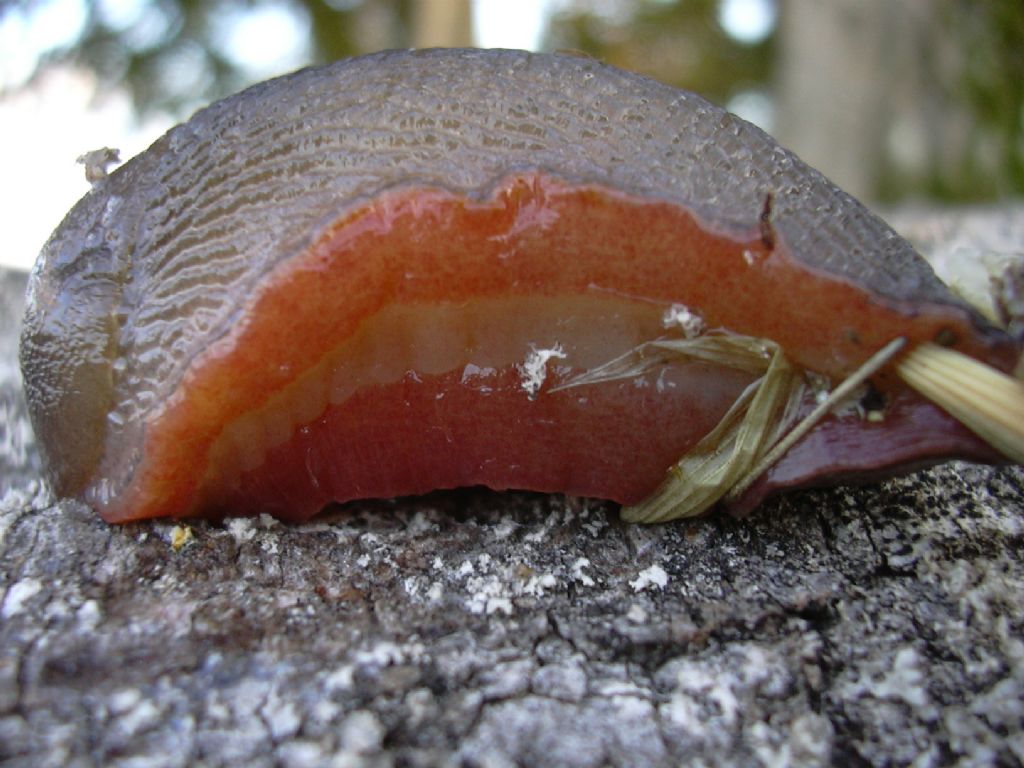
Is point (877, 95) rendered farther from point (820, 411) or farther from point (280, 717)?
point (280, 717)

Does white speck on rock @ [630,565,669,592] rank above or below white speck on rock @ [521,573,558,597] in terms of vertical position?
below

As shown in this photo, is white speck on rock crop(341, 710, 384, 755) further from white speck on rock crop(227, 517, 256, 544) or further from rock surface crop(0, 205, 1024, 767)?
white speck on rock crop(227, 517, 256, 544)

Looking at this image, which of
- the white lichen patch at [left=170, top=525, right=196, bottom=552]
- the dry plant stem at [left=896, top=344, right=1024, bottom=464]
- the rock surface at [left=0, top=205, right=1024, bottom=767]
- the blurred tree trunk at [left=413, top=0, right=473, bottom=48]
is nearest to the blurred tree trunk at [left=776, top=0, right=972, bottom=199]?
the blurred tree trunk at [left=413, top=0, right=473, bottom=48]

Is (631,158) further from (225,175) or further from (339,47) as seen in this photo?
(339,47)

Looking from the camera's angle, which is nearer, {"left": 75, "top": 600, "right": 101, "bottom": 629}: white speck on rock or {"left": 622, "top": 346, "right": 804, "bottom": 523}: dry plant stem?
{"left": 75, "top": 600, "right": 101, "bottom": 629}: white speck on rock

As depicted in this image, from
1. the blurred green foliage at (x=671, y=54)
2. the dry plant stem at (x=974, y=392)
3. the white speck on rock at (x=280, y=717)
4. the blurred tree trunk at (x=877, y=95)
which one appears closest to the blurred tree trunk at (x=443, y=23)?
the blurred green foliage at (x=671, y=54)

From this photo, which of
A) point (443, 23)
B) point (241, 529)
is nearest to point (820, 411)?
point (241, 529)
